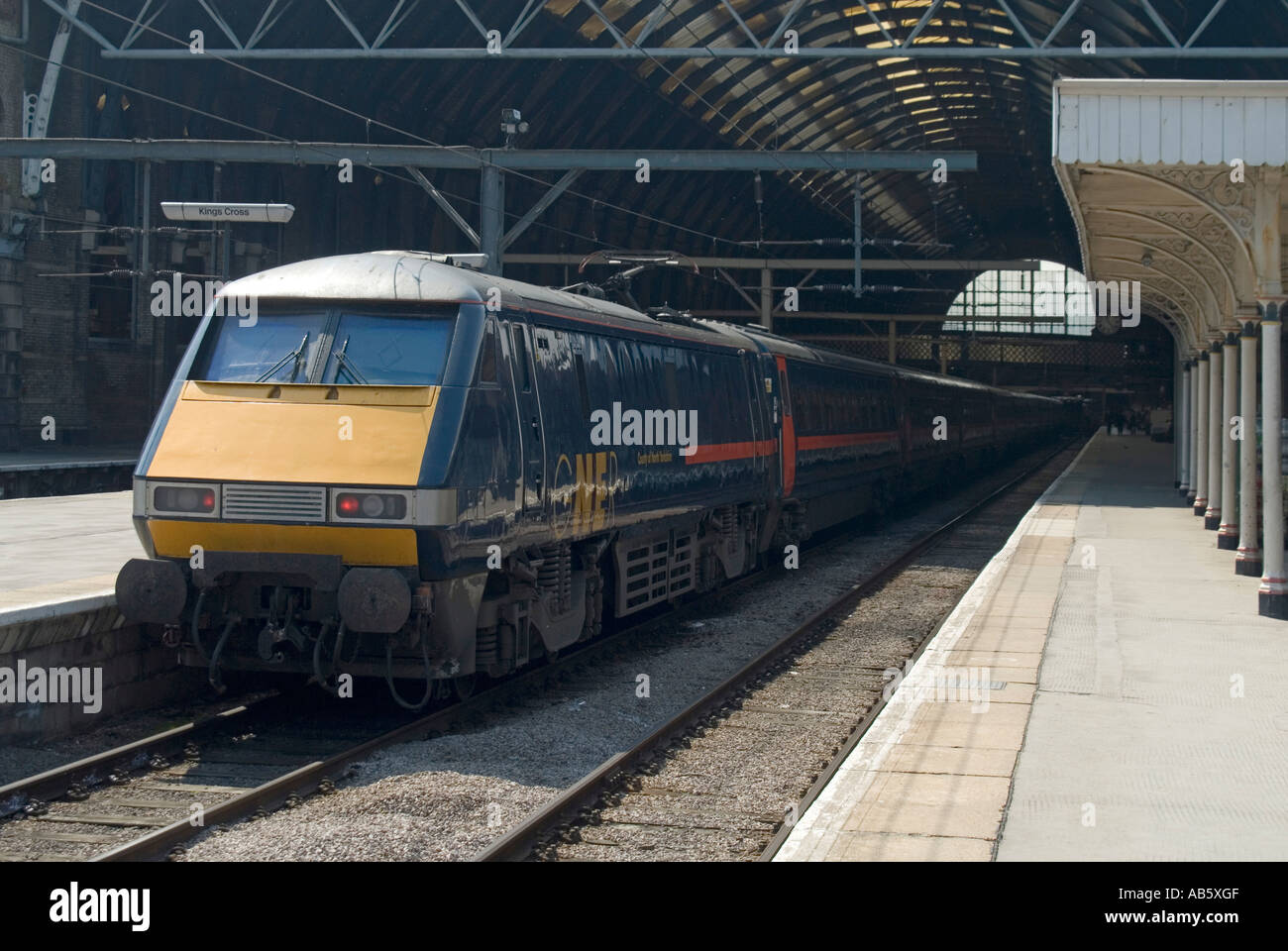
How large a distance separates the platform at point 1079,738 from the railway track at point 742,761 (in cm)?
51

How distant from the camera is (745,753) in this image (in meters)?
9.04

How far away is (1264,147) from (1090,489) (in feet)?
66.3

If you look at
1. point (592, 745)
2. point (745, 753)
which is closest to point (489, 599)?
point (592, 745)

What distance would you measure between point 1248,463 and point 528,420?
306 inches

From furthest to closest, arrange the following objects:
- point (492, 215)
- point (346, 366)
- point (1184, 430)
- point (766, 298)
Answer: point (766, 298), point (1184, 430), point (492, 215), point (346, 366)

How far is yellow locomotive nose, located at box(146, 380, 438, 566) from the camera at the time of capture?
343 inches

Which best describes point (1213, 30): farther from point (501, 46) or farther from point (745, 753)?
point (745, 753)

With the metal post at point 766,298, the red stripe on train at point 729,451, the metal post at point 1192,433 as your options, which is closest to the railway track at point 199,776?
the red stripe on train at point 729,451

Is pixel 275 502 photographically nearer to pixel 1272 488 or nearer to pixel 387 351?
pixel 387 351

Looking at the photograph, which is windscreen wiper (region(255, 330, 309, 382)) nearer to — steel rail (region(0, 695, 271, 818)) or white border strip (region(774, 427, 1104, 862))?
steel rail (region(0, 695, 271, 818))

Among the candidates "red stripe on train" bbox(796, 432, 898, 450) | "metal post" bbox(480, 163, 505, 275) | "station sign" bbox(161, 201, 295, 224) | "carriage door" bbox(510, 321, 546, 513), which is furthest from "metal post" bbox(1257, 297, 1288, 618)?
"station sign" bbox(161, 201, 295, 224)

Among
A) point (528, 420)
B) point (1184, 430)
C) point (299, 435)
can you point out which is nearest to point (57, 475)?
point (528, 420)

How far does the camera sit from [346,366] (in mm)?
9273

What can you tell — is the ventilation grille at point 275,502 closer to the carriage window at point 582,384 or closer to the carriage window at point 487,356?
the carriage window at point 487,356
